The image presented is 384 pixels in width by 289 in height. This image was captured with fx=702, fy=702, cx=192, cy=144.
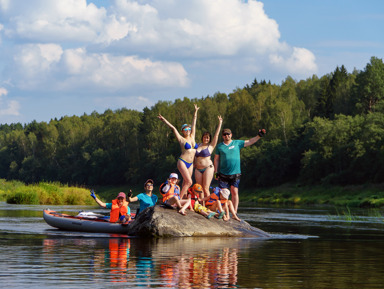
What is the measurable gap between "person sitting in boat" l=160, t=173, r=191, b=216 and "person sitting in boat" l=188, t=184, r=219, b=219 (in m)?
0.39

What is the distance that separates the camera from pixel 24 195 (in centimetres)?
4441

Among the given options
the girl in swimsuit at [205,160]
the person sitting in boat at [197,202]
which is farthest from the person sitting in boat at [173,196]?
the girl in swimsuit at [205,160]

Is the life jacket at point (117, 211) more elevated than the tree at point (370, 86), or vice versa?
the tree at point (370, 86)

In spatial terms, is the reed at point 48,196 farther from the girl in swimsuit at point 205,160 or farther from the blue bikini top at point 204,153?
the blue bikini top at point 204,153

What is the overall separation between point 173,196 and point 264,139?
82.8 metres

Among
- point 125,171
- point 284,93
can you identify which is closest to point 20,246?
point 284,93

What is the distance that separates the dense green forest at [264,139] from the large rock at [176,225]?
53564 millimetres

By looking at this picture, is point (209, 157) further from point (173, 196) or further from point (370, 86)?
point (370, 86)

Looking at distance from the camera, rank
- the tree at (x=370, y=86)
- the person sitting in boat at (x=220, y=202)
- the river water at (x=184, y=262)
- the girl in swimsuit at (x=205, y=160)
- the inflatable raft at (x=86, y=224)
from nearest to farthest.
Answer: the river water at (x=184, y=262) < the girl in swimsuit at (x=205, y=160) < the person sitting in boat at (x=220, y=202) < the inflatable raft at (x=86, y=224) < the tree at (x=370, y=86)

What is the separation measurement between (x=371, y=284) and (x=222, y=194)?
26.3ft

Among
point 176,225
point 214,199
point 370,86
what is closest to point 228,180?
point 214,199

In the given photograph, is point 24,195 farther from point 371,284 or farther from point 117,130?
point 117,130

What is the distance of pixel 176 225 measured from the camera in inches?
734

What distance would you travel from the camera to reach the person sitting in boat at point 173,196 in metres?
18.6
